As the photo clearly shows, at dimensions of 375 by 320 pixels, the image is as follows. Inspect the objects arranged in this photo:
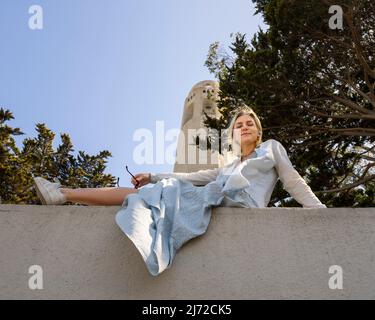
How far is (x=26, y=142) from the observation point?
387 inches

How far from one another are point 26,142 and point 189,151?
A: 3598mm

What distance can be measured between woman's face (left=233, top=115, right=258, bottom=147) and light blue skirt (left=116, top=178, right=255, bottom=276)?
47 cm

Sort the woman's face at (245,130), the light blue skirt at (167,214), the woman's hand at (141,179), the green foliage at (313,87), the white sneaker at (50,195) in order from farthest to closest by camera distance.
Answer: the green foliage at (313,87)
the woman's face at (245,130)
the woman's hand at (141,179)
the white sneaker at (50,195)
the light blue skirt at (167,214)

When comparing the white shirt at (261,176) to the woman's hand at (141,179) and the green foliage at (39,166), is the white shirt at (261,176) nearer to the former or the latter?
the woman's hand at (141,179)

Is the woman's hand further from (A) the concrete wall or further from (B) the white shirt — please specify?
(A) the concrete wall

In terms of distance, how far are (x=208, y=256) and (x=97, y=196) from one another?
2.24 ft

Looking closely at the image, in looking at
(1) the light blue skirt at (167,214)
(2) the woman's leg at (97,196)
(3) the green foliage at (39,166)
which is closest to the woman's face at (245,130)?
(1) the light blue skirt at (167,214)

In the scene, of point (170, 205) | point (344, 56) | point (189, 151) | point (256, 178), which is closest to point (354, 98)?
point (344, 56)

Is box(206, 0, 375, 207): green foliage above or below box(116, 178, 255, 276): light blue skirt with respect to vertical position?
above

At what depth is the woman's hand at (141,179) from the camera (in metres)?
2.88

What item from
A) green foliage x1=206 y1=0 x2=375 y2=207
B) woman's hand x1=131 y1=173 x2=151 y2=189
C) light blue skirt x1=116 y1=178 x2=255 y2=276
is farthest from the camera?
green foliage x1=206 y1=0 x2=375 y2=207

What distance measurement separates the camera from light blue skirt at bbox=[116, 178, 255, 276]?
2.20m

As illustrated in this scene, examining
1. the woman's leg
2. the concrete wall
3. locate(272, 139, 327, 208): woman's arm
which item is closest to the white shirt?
locate(272, 139, 327, 208): woman's arm
